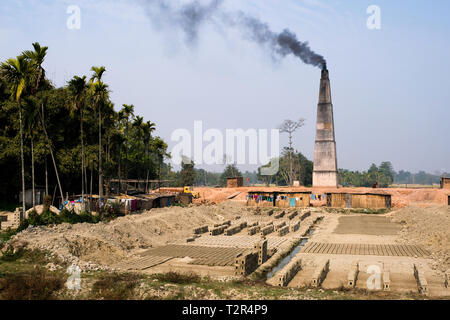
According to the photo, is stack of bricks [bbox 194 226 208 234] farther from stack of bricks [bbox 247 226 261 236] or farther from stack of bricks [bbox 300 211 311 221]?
stack of bricks [bbox 300 211 311 221]

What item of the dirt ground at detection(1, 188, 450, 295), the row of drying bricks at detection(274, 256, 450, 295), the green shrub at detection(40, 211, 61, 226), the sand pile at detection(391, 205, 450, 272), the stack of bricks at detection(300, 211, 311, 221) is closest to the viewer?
the row of drying bricks at detection(274, 256, 450, 295)

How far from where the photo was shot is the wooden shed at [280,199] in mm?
54312

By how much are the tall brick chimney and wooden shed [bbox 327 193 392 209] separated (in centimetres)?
946

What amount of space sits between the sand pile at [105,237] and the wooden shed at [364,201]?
84.2ft

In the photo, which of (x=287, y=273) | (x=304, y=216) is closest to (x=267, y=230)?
(x=304, y=216)

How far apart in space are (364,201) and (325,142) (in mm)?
13705

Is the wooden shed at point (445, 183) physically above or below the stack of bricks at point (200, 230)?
above

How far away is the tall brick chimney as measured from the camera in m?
62.7

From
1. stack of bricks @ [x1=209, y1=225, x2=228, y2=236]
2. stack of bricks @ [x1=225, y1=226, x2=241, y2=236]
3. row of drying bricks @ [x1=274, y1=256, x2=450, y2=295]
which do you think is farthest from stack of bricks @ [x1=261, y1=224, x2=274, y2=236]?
row of drying bricks @ [x1=274, y1=256, x2=450, y2=295]

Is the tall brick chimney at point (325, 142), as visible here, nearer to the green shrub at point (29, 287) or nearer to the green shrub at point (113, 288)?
the green shrub at point (113, 288)

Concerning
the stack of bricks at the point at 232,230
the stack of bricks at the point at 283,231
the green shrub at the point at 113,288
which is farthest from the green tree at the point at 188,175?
the green shrub at the point at 113,288

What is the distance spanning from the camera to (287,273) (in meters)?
16.8

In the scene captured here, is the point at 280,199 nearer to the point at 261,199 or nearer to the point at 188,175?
the point at 261,199
